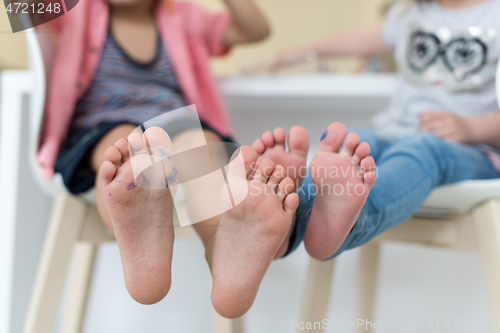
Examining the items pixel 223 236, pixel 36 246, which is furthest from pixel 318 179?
pixel 36 246

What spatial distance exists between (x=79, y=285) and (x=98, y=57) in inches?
15.7

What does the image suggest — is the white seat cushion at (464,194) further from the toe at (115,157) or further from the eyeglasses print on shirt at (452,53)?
the toe at (115,157)

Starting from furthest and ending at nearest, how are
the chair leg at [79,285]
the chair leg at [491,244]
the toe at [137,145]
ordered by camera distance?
1. the chair leg at [79,285]
2. the chair leg at [491,244]
3. the toe at [137,145]

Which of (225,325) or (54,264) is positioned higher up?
(54,264)

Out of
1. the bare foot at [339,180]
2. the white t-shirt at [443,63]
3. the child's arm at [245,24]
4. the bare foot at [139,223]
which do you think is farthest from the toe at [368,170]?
the child's arm at [245,24]

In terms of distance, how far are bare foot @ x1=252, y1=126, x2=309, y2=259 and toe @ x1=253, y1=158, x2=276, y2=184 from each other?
0.03 m

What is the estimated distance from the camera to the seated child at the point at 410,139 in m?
0.31

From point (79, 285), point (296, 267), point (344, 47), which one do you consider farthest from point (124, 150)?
point (296, 267)

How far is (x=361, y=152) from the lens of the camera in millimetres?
296

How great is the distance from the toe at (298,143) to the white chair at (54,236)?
11 cm

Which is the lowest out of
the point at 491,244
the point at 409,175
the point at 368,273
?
the point at 368,273

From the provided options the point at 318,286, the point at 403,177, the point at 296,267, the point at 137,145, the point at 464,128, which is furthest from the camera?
the point at 296,267

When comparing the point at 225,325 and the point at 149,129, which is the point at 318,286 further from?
the point at 149,129

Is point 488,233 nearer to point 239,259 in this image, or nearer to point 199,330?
point 239,259
